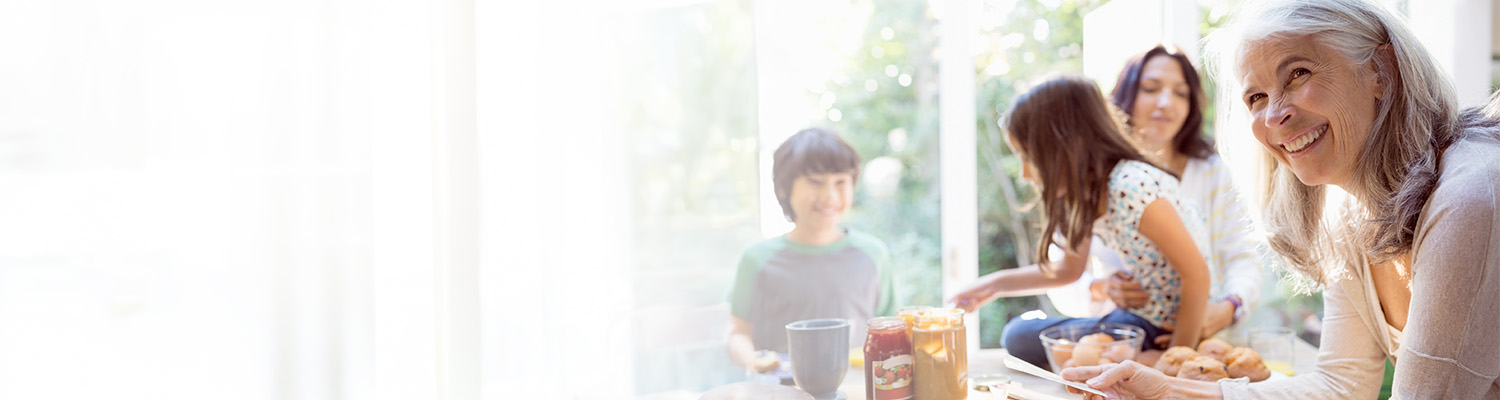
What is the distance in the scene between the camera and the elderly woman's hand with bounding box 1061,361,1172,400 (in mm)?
1065

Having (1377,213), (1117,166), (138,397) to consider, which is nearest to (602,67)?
(138,397)

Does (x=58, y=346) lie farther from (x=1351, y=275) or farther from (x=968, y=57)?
(x=968, y=57)

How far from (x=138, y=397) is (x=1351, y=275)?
1536mm

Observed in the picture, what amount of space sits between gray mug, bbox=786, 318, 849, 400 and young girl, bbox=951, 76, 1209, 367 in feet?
1.79

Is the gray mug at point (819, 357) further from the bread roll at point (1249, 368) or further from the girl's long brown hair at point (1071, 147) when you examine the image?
the girl's long brown hair at point (1071, 147)

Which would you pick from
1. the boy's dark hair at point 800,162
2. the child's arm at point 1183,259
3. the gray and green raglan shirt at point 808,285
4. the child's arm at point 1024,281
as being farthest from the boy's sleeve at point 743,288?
the child's arm at point 1183,259

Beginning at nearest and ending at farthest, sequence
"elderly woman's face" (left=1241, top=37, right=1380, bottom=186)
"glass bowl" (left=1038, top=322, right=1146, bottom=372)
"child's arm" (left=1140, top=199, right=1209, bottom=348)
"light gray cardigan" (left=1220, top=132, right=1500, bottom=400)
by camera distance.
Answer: "light gray cardigan" (left=1220, top=132, right=1500, bottom=400) < "elderly woman's face" (left=1241, top=37, right=1380, bottom=186) < "glass bowl" (left=1038, top=322, right=1146, bottom=372) < "child's arm" (left=1140, top=199, right=1209, bottom=348)

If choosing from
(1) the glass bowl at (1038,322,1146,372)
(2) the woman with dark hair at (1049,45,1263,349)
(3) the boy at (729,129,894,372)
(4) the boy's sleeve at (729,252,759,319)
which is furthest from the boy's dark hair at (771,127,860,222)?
(1) the glass bowl at (1038,322,1146,372)

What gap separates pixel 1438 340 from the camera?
0.87 metres

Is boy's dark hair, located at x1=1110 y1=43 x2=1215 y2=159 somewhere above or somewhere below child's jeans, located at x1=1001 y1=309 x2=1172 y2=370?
above

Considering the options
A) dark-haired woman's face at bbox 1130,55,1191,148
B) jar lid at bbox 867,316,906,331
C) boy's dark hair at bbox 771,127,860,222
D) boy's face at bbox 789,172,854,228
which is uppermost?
dark-haired woman's face at bbox 1130,55,1191,148

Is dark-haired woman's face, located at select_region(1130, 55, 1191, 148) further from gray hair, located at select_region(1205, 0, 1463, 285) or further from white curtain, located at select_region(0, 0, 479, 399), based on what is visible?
white curtain, located at select_region(0, 0, 479, 399)

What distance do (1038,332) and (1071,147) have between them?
35 centimetres

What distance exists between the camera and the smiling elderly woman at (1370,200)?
87 cm
